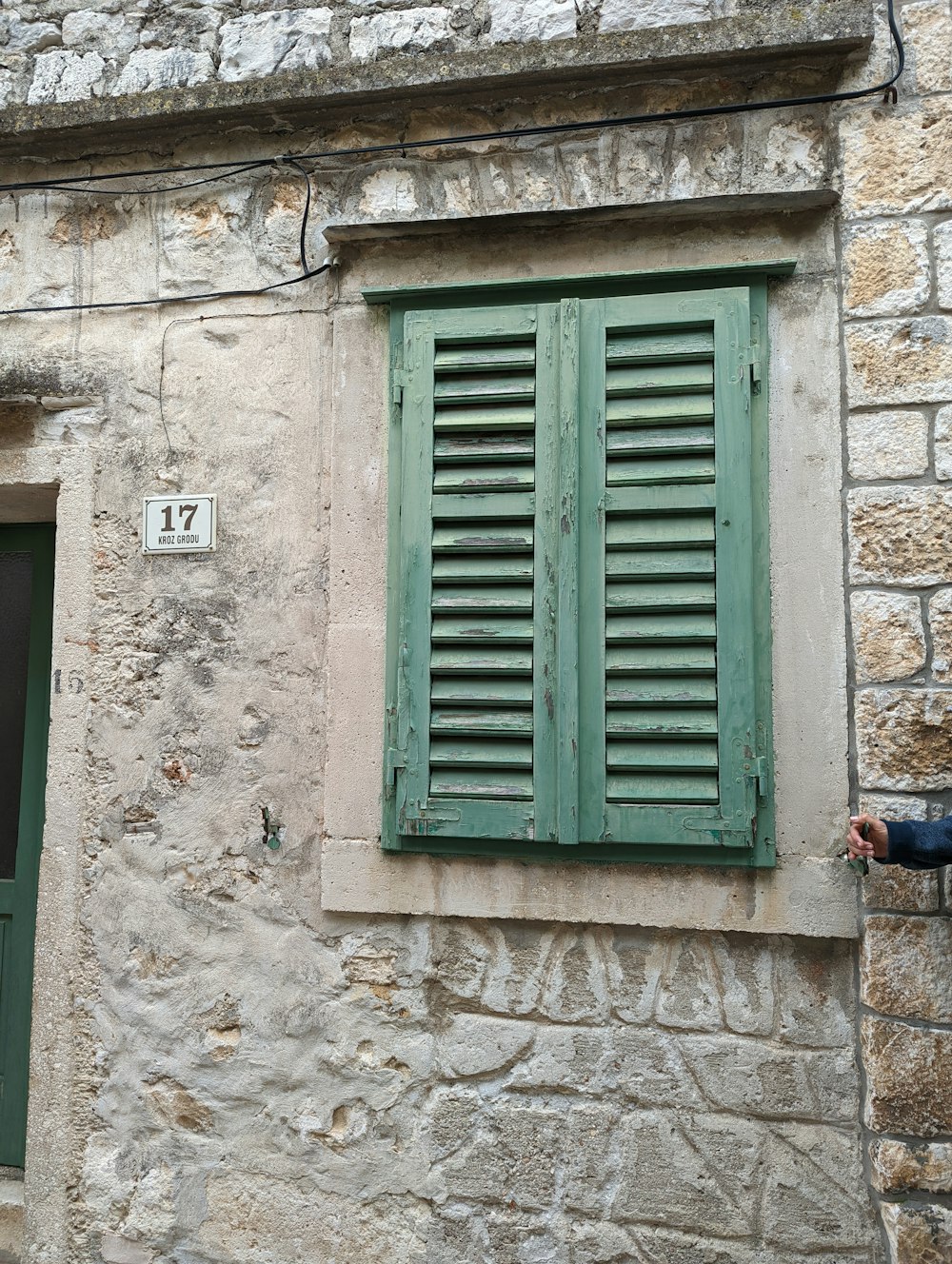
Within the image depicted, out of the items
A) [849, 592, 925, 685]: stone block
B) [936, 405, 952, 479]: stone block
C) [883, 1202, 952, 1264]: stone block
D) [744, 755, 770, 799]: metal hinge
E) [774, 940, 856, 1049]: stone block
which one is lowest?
[883, 1202, 952, 1264]: stone block

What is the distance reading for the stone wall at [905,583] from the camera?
2.37 meters

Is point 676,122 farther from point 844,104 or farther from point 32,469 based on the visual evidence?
point 32,469

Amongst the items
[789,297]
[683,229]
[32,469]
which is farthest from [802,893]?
[32,469]

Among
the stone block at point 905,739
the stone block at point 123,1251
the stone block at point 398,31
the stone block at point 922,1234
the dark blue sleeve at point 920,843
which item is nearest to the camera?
the dark blue sleeve at point 920,843

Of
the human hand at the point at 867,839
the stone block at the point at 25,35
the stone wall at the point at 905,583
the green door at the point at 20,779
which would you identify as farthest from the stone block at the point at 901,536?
the stone block at the point at 25,35

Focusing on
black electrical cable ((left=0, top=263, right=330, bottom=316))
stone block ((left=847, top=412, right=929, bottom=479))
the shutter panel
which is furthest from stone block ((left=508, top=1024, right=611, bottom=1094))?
black electrical cable ((left=0, top=263, right=330, bottom=316))

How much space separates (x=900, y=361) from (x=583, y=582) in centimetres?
100

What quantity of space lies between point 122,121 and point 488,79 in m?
1.14

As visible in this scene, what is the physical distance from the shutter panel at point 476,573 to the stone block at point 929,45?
1.14 metres

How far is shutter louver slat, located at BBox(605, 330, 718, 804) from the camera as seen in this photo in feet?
8.49

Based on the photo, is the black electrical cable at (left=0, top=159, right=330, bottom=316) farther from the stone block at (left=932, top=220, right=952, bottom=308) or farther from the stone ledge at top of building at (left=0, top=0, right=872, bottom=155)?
the stone block at (left=932, top=220, right=952, bottom=308)

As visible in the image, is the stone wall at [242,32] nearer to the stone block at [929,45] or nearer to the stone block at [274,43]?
the stone block at [274,43]

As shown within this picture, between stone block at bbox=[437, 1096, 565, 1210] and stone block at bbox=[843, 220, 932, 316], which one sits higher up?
stone block at bbox=[843, 220, 932, 316]

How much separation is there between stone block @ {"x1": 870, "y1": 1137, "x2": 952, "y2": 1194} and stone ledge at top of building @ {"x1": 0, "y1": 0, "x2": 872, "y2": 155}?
2801mm
